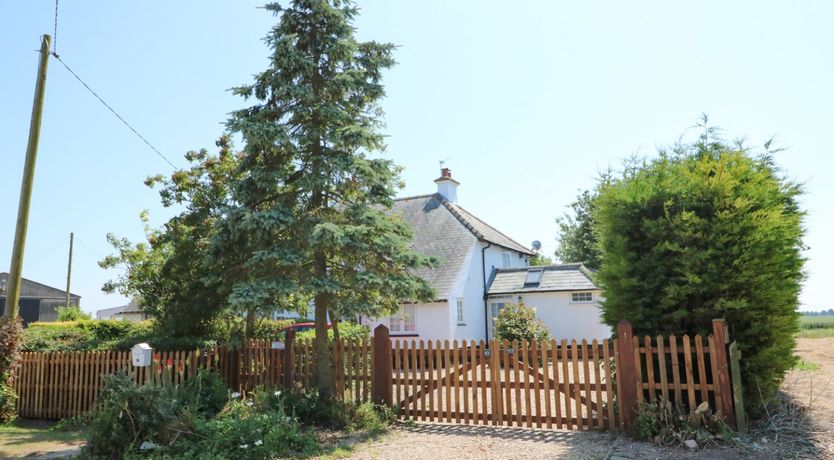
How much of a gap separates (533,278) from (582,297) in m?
2.28

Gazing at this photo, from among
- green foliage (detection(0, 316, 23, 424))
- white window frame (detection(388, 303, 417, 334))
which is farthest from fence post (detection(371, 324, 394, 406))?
white window frame (detection(388, 303, 417, 334))

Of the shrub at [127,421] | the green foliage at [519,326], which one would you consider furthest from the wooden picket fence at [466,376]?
the green foliage at [519,326]

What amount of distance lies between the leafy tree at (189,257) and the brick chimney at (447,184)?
1376 cm

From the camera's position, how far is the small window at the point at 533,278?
24062mm

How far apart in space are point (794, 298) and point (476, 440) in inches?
207

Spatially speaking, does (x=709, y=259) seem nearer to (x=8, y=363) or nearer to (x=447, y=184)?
(x=8, y=363)

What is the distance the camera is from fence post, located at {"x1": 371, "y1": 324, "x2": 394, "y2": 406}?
9.84 meters

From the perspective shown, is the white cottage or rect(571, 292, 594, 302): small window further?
rect(571, 292, 594, 302): small window

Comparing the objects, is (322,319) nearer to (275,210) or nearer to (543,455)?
(275,210)

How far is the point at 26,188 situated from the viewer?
38.2ft

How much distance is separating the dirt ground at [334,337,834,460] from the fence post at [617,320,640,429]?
0.39m

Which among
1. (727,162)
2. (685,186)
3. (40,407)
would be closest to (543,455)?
(685,186)

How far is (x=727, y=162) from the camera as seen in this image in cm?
837

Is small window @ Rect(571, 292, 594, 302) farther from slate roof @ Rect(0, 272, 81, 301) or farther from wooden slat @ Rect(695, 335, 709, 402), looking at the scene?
slate roof @ Rect(0, 272, 81, 301)
